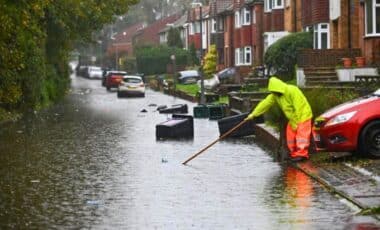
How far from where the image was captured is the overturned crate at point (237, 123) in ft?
76.5

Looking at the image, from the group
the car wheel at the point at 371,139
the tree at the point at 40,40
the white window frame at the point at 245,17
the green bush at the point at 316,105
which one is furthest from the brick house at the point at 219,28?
the car wheel at the point at 371,139

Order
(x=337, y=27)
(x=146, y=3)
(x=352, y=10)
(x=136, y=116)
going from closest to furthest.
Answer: (x=136, y=116), (x=352, y=10), (x=337, y=27), (x=146, y=3)

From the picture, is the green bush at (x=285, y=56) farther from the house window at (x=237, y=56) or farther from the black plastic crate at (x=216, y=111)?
the house window at (x=237, y=56)

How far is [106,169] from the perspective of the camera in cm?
1694

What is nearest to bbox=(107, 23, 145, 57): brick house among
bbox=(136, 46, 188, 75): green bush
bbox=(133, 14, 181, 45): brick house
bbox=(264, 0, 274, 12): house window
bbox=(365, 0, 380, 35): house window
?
bbox=(133, 14, 181, 45): brick house

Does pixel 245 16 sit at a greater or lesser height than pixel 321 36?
greater

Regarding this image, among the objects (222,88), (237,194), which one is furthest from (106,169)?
(222,88)

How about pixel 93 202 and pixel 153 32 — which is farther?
pixel 153 32

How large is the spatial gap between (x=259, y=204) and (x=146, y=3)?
136m

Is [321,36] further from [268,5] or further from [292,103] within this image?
[292,103]

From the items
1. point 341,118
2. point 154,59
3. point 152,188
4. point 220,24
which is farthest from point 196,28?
point 152,188

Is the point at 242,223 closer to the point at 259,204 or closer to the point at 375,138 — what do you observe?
the point at 259,204

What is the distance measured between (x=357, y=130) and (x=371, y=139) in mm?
300

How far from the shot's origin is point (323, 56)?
39312 millimetres
